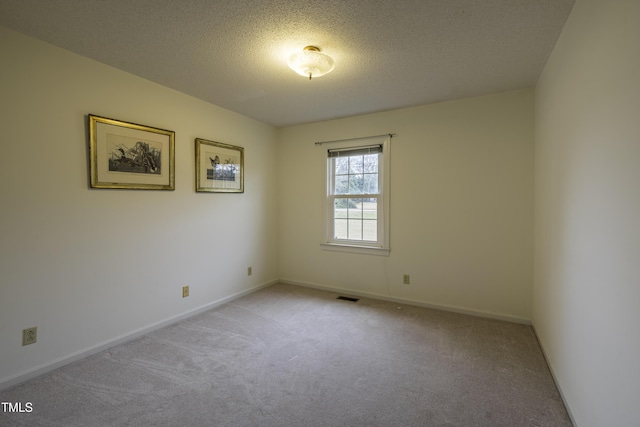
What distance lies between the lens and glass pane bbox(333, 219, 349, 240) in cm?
418

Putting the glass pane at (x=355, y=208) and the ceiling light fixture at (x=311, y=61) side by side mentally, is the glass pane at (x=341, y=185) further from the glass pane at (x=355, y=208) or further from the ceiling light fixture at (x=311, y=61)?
the ceiling light fixture at (x=311, y=61)

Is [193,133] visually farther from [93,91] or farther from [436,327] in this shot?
[436,327]

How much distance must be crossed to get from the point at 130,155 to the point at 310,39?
1.90 meters

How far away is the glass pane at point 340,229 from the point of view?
13.7 ft

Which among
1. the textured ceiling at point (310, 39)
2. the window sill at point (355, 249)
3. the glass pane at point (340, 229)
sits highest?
the textured ceiling at point (310, 39)

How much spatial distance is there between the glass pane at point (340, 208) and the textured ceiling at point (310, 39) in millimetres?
1567

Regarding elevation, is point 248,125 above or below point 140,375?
above

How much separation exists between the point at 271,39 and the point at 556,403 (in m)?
3.05

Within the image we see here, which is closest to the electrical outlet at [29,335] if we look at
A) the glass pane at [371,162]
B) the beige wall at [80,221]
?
the beige wall at [80,221]

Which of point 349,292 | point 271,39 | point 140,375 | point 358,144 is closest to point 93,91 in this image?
point 271,39

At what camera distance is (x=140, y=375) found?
6.99ft

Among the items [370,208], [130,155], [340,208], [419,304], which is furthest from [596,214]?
[130,155]

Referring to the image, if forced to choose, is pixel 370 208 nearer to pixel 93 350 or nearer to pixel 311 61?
pixel 311 61

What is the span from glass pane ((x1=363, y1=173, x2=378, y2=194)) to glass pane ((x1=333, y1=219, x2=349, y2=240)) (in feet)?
1.81
